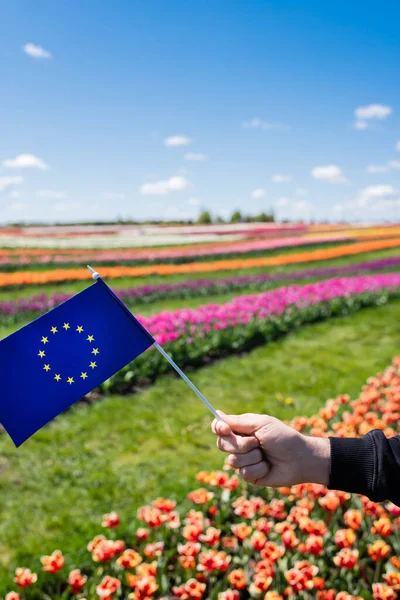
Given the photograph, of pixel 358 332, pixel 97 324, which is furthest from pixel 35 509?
pixel 358 332

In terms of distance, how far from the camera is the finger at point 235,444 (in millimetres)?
1829

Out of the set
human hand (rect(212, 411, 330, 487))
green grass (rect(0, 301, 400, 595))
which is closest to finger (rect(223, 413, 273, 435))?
human hand (rect(212, 411, 330, 487))

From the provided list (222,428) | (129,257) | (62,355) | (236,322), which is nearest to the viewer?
(222,428)

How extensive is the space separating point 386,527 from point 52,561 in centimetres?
165

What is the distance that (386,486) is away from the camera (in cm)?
179

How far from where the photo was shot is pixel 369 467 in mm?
1812

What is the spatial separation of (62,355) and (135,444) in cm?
318

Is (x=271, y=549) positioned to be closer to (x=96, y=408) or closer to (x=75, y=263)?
(x=96, y=408)

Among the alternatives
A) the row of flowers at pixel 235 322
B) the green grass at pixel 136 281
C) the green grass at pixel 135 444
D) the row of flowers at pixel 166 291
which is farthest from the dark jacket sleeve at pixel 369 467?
the green grass at pixel 136 281

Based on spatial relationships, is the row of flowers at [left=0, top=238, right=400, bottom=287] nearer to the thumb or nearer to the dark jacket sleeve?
the thumb

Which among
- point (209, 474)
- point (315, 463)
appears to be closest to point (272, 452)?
point (315, 463)

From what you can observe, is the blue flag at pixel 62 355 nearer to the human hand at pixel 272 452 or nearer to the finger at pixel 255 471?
the human hand at pixel 272 452

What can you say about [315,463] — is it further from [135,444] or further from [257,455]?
[135,444]

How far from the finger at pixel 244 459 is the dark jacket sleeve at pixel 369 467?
0.29 meters
